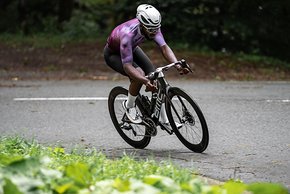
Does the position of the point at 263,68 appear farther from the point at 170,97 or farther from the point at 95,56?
the point at 170,97

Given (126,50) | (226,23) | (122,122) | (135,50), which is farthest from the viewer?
(226,23)

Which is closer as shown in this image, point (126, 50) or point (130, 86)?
point (126, 50)

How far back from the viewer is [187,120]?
816 centimetres

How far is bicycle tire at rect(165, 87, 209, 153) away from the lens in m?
8.05

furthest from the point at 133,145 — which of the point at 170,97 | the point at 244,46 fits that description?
the point at 244,46

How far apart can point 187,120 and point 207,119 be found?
266 cm

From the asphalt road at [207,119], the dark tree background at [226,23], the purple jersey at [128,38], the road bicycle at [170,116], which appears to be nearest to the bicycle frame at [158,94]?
the road bicycle at [170,116]

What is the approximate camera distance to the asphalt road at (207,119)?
310 inches

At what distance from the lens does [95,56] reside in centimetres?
1859

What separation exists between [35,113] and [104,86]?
10.7 ft

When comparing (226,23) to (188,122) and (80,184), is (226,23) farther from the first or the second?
(80,184)

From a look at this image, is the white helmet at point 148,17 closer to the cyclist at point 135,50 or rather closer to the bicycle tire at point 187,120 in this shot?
the cyclist at point 135,50

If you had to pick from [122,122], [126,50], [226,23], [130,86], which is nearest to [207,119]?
[122,122]

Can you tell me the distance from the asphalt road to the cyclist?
2.34 feet
